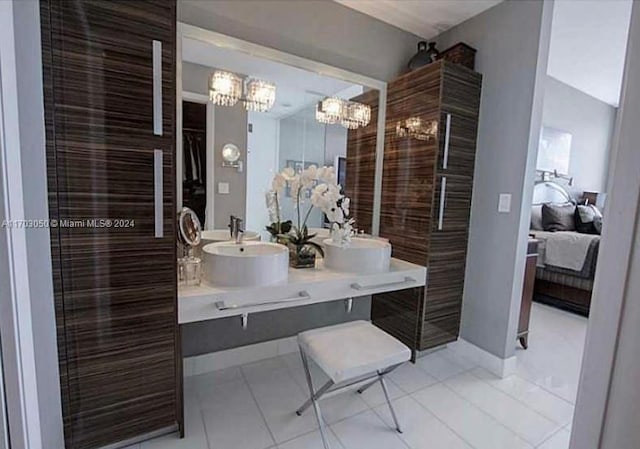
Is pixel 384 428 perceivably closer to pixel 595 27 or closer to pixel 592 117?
pixel 595 27

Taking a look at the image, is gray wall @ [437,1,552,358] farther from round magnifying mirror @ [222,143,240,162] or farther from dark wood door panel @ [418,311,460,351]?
round magnifying mirror @ [222,143,240,162]

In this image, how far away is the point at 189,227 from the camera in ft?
5.69

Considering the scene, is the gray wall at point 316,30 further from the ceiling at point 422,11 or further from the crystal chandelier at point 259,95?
the crystal chandelier at point 259,95

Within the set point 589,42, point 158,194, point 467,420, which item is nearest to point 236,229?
point 158,194

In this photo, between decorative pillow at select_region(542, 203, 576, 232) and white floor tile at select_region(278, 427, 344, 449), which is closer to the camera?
white floor tile at select_region(278, 427, 344, 449)

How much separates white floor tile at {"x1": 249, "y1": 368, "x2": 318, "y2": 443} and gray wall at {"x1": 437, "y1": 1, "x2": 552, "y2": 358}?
131 centimetres

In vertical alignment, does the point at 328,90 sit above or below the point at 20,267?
above

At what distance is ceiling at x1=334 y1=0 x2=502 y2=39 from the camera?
2086mm

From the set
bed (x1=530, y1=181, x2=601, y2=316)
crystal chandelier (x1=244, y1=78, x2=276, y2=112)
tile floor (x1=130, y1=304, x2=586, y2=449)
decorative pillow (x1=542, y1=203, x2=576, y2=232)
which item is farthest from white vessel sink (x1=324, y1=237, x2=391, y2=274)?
decorative pillow (x1=542, y1=203, x2=576, y2=232)

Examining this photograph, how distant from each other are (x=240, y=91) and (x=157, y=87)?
30.4 inches

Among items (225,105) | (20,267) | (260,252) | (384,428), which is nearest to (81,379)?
(20,267)

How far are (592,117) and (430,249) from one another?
4.88 metres

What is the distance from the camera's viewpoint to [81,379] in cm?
124

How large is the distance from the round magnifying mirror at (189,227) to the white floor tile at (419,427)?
1371 mm
